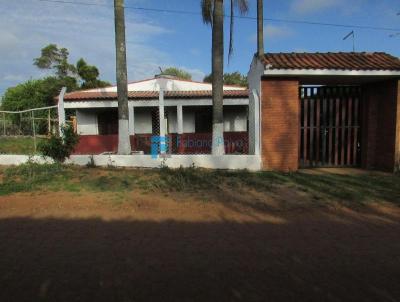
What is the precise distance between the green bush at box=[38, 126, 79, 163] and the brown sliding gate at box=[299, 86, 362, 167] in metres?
6.67

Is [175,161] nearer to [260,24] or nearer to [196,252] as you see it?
[260,24]

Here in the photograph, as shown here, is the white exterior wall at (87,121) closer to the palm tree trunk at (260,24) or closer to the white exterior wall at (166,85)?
the white exterior wall at (166,85)

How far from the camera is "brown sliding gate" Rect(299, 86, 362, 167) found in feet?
32.8

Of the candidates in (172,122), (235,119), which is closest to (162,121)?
(172,122)

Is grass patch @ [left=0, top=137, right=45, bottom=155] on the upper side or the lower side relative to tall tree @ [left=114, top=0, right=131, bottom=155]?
lower

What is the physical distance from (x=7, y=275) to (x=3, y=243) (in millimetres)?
1113

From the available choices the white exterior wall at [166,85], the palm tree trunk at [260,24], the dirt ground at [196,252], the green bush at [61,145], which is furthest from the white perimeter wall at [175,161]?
the white exterior wall at [166,85]

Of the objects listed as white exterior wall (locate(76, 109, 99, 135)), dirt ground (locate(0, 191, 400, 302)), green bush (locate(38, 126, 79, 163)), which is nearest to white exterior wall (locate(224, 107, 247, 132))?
white exterior wall (locate(76, 109, 99, 135))

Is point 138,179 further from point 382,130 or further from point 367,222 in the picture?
point 382,130

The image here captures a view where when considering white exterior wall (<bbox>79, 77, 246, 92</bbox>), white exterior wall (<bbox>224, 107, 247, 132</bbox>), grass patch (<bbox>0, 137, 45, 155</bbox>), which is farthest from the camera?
white exterior wall (<bbox>79, 77, 246, 92</bbox>)

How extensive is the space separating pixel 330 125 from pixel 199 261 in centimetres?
779

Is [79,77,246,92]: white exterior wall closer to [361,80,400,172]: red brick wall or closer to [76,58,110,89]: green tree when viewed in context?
[361,80,400,172]: red brick wall

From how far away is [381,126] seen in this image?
31.4 ft

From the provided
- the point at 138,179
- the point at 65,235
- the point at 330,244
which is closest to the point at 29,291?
the point at 65,235
